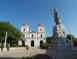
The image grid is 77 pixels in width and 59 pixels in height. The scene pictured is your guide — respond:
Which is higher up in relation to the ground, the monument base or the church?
the church

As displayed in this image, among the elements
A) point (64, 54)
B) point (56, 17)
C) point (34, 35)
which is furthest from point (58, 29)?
point (34, 35)

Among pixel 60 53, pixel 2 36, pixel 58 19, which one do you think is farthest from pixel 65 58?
pixel 2 36

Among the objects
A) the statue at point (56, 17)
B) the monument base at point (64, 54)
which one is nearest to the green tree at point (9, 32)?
the statue at point (56, 17)

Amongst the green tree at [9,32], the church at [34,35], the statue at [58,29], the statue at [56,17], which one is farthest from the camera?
the church at [34,35]

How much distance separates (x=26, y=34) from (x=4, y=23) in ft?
60.6

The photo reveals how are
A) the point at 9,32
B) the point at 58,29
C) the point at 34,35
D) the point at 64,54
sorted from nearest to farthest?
the point at 64,54 → the point at 58,29 → the point at 9,32 → the point at 34,35

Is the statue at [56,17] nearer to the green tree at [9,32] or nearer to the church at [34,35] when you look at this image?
the green tree at [9,32]

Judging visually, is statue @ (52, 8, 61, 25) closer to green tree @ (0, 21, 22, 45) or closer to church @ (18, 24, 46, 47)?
green tree @ (0, 21, 22, 45)

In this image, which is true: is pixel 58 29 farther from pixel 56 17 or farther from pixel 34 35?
pixel 34 35

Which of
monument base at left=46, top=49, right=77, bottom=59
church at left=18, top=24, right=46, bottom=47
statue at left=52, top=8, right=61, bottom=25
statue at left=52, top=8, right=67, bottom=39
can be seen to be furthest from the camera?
church at left=18, top=24, right=46, bottom=47

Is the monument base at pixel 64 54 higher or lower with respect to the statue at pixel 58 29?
lower

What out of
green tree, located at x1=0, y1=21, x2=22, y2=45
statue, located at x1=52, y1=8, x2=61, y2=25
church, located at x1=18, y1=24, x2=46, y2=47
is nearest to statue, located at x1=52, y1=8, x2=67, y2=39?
statue, located at x1=52, y1=8, x2=61, y2=25

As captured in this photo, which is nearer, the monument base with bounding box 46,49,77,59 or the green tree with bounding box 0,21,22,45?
the monument base with bounding box 46,49,77,59

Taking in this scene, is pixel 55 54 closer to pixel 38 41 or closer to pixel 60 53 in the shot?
pixel 60 53
